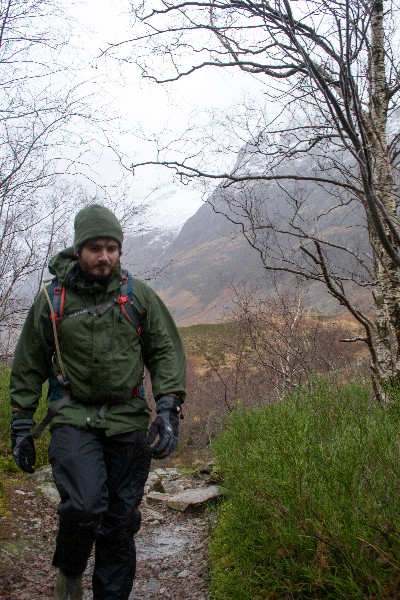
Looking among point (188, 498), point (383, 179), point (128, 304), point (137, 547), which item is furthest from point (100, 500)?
point (188, 498)

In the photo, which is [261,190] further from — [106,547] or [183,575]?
[106,547]

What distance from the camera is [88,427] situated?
2.58 meters

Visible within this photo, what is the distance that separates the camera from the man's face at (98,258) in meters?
2.72

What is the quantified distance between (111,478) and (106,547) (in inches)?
13.4

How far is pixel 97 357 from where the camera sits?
259 cm

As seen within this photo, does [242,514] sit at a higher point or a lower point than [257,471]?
lower

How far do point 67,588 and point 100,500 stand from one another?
1.86 ft

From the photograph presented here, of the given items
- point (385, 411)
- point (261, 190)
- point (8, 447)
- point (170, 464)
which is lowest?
point (170, 464)

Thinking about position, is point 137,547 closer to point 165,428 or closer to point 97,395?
point 165,428

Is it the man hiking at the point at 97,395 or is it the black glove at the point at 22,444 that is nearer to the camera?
the man hiking at the point at 97,395

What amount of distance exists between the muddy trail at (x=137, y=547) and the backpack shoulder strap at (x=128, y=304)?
1842 mm

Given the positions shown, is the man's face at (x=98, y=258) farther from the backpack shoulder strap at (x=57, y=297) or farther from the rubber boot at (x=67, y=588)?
the rubber boot at (x=67, y=588)

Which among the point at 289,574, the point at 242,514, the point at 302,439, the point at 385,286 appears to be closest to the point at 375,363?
the point at 385,286

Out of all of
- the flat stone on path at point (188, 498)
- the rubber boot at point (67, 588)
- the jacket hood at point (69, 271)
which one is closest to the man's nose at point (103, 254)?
the jacket hood at point (69, 271)
